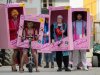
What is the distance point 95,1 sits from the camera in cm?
3947

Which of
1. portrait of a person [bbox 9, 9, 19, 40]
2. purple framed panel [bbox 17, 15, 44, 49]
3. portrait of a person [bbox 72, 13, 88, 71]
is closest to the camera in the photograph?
purple framed panel [bbox 17, 15, 44, 49]

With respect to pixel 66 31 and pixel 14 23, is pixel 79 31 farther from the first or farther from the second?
pixel 14 23

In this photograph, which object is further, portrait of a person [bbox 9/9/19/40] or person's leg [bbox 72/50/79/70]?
person's leg [bbox 72/50/79/70]

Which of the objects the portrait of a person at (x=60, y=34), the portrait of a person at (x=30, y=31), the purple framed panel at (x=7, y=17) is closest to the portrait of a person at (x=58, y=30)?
the portrait of a person at (x=60, y=34)

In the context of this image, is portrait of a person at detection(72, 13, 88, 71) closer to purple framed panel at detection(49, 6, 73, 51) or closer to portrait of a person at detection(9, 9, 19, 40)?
purple framed panel at detection(49, 6, 73, 51)

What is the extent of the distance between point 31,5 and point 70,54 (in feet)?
9.76

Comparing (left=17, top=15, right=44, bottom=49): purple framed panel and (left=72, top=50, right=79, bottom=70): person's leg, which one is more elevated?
(left=17, top=15, right=44, bottom=49): purple framed panel

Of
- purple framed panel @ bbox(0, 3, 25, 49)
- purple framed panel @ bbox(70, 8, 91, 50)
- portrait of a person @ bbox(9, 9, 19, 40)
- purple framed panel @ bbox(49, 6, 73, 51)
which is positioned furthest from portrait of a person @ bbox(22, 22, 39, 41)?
purple framed panel @ bbox(70, 8, 91, 50)

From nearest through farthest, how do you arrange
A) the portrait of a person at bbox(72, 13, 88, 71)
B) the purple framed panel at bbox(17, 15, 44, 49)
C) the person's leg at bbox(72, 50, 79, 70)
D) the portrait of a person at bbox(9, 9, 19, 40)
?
the purple framed panel at bbox(17, 15, 44, 49) < the portrait of a person at bbox(9, 9, 19, 40) < the portrait of a person at bbox(72, 13, 88, 71) < the person's leg at bbox(72, 50, 79, 70)

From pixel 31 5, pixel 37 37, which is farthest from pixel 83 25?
pixel 31 5

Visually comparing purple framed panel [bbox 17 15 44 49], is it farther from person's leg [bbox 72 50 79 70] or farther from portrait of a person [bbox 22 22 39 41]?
person's leg [bbox 72 50 79 70]

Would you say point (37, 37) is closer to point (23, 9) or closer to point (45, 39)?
point (23, 9)

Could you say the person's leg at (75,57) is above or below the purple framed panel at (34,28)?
below

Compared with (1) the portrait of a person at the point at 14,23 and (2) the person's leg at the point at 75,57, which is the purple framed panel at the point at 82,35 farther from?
(1) the portrait of a person at the point at 14,23
